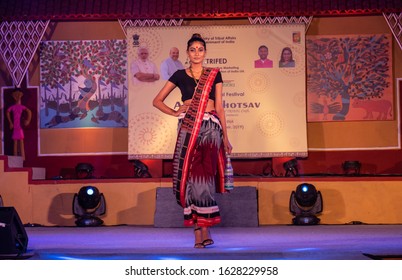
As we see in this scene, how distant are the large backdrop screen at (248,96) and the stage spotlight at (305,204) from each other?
169cm

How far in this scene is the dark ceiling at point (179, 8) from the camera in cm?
938

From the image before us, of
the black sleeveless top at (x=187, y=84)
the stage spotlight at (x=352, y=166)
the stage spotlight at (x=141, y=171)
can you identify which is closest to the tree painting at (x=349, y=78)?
the stage spotlight at (x=352, y=166)

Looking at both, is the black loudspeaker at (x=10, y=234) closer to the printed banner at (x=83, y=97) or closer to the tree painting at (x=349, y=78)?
the printed banner at (x=83, y=97)

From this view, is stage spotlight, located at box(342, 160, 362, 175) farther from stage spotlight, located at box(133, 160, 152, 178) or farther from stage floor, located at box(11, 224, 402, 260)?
stage spotlight, located at box(133, 160, 152, 178)

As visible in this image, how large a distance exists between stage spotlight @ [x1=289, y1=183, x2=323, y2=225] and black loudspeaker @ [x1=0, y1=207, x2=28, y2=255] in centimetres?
388

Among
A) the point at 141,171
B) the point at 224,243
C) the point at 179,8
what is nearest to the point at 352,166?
the point at 141,171

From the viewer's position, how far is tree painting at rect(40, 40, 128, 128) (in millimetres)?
9703

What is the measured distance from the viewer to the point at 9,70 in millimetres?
9734

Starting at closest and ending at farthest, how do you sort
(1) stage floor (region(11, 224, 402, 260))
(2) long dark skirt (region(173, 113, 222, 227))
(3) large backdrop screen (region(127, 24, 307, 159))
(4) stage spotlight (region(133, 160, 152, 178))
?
(1) stage floor (region(11, 224, 402, 260)), (2) long dark skirt (region(173, 113, 222, 227)), (4) stage spotlight (region(133, 160, 152, 178)), (3) large backdrop screen (region(127, 24, 307, 159))

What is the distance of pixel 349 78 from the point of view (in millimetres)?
9523

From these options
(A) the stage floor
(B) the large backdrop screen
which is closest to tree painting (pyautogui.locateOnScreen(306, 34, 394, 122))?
(B) the large backdrop screen

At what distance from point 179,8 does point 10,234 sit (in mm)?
5931

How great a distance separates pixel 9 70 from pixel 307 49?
4556 millimetres

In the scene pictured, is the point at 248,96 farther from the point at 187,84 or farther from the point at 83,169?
the point at 187,84
